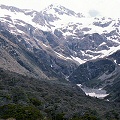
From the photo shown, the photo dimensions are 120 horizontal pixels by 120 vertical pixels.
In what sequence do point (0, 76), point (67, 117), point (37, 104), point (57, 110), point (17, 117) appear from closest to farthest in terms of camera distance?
point (17, 117) < point (67, 117) < point (57, 110) < point (37, 104) < point (0, 76)

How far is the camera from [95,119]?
73750 millimetres

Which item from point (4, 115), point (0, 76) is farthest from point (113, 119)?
point (0, 76)

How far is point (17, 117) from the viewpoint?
214 feet

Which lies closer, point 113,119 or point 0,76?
point 113,119

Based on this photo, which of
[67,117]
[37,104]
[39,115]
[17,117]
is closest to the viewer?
[17,117]

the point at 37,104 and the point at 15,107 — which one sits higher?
the point at 15,107

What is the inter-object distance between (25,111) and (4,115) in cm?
451

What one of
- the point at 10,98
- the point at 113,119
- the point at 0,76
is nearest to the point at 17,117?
the point at 10,98

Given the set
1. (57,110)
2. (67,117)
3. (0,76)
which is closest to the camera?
(67,117)

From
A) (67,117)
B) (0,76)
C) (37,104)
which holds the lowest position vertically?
(0,76)

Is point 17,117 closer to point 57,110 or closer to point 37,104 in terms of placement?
A: point 57,110

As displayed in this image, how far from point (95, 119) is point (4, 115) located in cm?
2041

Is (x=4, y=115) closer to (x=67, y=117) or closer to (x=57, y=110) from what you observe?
(x=67, y=117)

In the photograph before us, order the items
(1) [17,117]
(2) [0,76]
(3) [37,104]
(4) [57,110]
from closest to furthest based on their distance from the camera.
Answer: (1) [17,117] → (4) [57,110] → (3) [37,104] → (2) [0,76]
